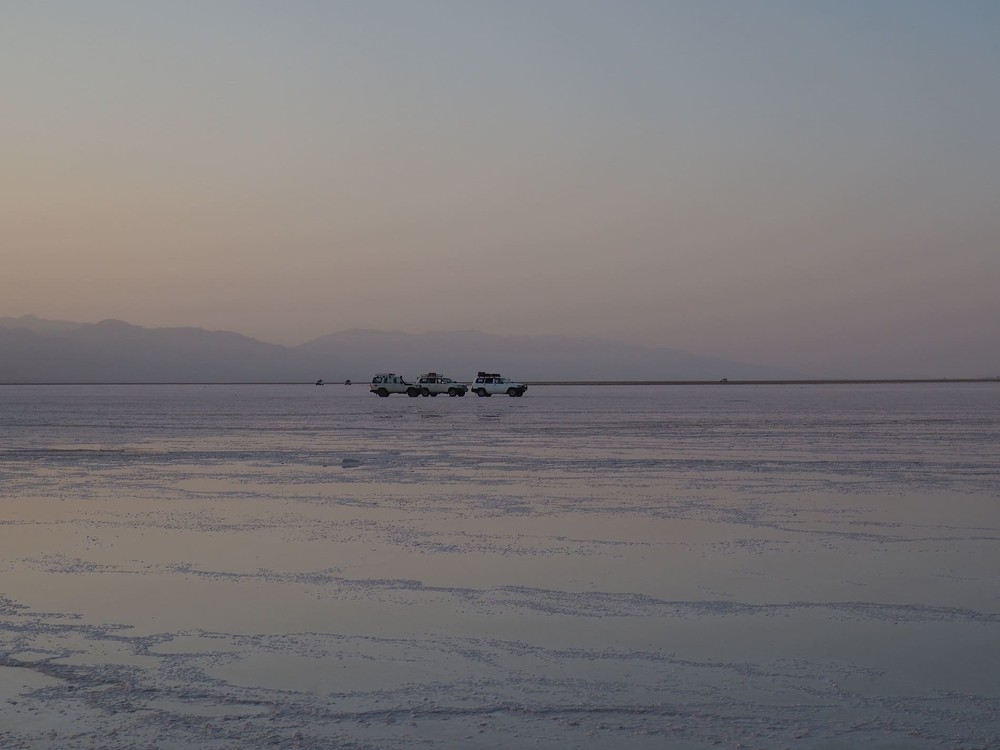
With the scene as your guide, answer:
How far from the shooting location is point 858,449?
83.6 feet

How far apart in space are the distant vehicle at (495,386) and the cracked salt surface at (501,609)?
59.2 meters

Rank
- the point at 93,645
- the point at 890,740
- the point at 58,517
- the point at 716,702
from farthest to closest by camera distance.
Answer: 1. the point at 58,517
2. the point at 93,645
3. the point at 716,702
4. the point at 890,740

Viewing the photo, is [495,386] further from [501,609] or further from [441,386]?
[501,609]

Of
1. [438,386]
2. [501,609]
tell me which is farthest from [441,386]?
[501,609]

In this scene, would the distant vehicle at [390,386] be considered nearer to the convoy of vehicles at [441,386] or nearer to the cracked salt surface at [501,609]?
the convoy of vehicles at [441,386]

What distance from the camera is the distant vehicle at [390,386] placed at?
8050 centimetres

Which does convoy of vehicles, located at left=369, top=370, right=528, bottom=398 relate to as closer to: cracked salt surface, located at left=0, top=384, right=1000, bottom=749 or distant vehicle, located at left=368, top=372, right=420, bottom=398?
distant vehicle, located at left=368, top=372, right=420, bottom=398

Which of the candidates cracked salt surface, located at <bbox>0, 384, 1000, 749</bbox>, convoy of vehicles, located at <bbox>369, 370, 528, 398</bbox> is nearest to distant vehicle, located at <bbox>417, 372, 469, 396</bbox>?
A: convoy of vehicles, located at <bbox>369, 370, 528, 398</bbox>

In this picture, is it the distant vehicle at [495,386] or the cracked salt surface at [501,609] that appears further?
the distant vehicle at [495,386]

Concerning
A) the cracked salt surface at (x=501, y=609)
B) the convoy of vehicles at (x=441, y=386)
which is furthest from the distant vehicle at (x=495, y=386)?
the cracked salt surface at (x=501, y=609)

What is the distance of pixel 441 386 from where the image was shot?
83000 millimetres

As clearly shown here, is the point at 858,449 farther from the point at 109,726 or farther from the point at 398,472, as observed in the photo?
the point at 109,726

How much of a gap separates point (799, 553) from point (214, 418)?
37.3 metres

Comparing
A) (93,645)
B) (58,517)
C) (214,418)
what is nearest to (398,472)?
(58,517)
